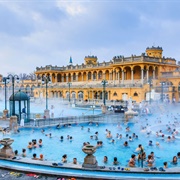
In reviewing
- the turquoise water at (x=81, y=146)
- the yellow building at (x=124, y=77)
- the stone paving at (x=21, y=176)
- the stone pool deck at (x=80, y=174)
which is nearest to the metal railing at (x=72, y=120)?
the turquoise water at (x=81, y=146)

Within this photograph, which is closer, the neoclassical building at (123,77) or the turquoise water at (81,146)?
the turquoise water at (81,146)

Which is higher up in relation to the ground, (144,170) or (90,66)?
(90,66)

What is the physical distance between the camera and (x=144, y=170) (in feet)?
32.2

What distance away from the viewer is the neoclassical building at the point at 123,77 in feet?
168

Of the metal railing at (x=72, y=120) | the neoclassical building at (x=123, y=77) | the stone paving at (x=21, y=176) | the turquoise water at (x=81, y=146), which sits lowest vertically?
the turquoise water at (x=81, y=146)

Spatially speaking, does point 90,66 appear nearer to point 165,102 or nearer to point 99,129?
point 165,102

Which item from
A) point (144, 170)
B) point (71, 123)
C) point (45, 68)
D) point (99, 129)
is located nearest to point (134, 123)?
point (99, 129)

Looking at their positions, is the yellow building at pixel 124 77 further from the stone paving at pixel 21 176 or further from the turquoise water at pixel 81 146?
the stone paving at pixel 21 176

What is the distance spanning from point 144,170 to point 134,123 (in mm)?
19059

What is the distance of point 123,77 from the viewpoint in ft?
190

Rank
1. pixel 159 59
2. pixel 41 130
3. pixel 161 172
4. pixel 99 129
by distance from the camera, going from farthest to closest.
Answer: pixel 159 59
pixel 99 129
pixel 41 130
pixel 161 172

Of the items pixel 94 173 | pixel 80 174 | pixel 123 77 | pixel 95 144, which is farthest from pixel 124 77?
pixel 80 174

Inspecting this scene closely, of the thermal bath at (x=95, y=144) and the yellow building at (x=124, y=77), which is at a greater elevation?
the yellow building at (x=124, y=77)

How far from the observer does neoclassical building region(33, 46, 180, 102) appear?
5116 cm
